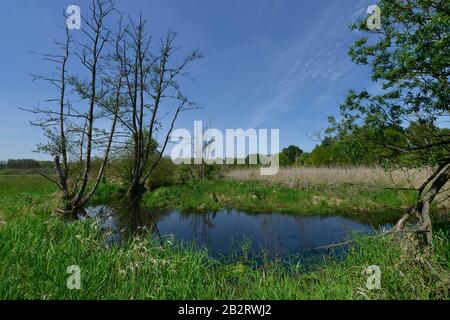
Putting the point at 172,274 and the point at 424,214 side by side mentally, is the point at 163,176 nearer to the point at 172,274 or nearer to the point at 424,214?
the point at 172,274

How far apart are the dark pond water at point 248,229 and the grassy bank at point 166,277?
1250mm

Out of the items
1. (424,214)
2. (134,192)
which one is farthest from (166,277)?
(134,192)

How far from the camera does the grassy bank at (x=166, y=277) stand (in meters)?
2.80

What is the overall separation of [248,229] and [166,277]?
5031 millimetres

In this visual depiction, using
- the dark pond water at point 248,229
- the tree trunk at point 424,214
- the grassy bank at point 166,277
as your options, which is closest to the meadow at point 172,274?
the grassy bank at point 166,277

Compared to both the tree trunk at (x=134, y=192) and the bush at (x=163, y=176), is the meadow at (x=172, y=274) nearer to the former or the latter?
the tree trunk at (x=134, y=192)

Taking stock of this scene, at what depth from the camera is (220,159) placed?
26.7 metres

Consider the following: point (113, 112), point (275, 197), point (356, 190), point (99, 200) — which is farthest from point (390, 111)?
point (99, 200)

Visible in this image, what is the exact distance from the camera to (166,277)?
3480 mm

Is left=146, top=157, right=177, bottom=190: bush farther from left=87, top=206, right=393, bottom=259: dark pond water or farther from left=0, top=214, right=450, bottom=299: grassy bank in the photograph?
left=0, top=214, right=450, bottom=299: grassy bank

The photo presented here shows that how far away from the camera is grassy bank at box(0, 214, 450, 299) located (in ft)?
9.17
